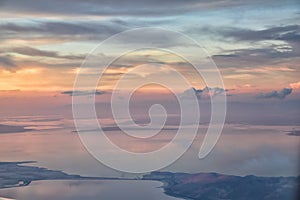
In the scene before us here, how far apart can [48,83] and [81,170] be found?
65 centimetres

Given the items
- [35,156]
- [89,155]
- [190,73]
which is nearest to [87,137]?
[89,155]

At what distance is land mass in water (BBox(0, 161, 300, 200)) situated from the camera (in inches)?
163

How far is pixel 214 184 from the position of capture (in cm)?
419

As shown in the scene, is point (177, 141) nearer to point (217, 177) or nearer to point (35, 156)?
point (217, 177)

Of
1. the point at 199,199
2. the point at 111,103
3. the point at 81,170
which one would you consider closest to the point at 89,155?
the point at 81,170

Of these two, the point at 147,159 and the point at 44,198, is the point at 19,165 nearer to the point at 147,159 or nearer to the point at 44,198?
the point at 44,198

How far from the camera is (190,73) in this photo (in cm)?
423

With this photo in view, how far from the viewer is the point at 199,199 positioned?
13.8 ft

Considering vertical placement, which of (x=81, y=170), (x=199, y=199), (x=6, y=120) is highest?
(x=6, y=120)

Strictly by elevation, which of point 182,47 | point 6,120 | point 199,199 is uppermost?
point 182,47

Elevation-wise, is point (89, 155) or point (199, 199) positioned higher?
point (89, 155)

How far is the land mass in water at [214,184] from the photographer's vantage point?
4.14 m

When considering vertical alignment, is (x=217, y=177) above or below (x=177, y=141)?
below

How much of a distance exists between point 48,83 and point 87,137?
0.48 metres
